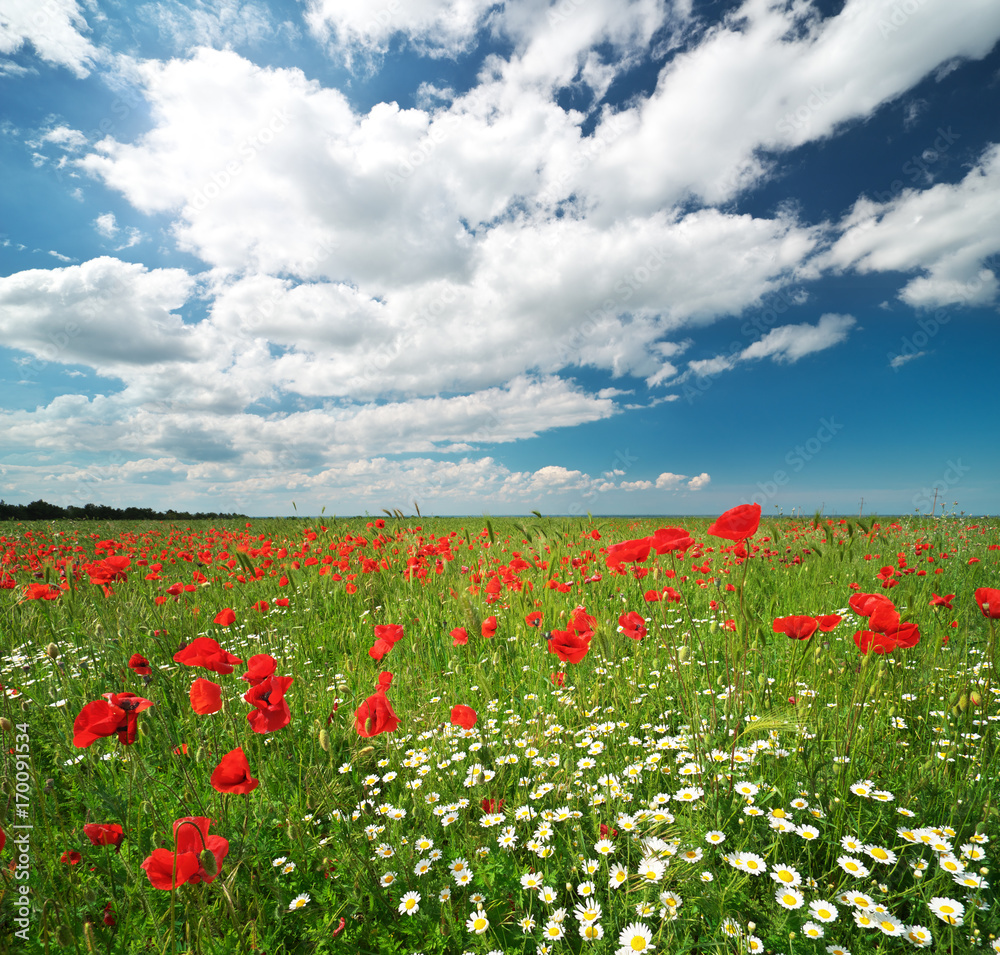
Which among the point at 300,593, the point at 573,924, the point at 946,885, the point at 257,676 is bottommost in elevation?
the point at 573,924

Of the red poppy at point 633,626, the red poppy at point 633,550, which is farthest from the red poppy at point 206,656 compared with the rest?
the red poppy at point 633,626

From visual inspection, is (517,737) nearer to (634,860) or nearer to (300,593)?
(634,860)

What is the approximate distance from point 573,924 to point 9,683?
4.83 m

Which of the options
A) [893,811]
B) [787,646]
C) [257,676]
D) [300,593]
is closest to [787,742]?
[893,811]

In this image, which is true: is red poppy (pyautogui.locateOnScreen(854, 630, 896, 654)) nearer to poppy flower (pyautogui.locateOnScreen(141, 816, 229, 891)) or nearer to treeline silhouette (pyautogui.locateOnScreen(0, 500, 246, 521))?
poppy flower (pyautogui.locateOnScreen(141, 816, 229, 891))

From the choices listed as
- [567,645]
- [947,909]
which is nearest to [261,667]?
[567,645]

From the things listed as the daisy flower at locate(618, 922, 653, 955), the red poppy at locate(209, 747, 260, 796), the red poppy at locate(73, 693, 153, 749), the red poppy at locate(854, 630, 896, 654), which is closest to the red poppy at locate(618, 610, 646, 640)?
the red poppy at locate(854, 630, 896, 654)

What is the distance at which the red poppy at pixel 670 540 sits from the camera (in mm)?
2426

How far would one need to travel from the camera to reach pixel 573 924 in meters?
1.88

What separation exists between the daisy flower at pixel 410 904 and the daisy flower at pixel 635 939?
75cm

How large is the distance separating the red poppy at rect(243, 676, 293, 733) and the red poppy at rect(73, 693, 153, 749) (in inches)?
14.9

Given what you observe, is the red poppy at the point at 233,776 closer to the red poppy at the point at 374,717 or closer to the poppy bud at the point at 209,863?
the poppy bud at the point at 209,863

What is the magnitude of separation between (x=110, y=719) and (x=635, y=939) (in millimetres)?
1984

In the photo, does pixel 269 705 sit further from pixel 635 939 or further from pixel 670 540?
pixel 670 540
